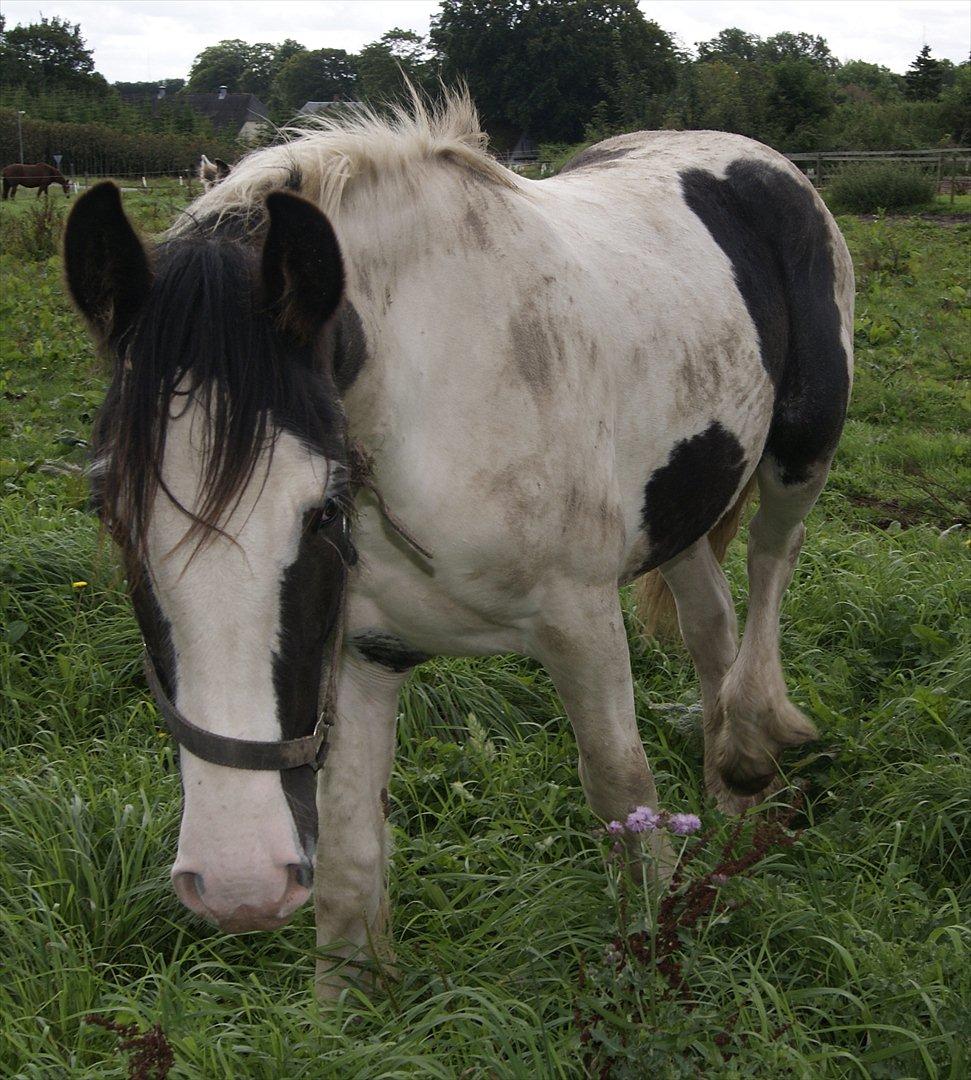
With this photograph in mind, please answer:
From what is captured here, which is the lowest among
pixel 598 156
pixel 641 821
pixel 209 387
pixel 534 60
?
pixel 641 821

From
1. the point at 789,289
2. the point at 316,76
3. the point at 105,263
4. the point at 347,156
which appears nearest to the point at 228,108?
the point at 316,76

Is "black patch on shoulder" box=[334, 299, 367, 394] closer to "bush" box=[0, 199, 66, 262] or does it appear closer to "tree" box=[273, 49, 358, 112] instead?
"bush" box=[0, 199, 66, 262]

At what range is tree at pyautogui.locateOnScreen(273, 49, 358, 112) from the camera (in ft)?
201

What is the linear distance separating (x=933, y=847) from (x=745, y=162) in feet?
7.05

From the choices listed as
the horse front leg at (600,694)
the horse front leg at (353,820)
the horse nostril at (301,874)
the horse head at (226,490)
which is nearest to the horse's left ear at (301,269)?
the horse head at (226,490)

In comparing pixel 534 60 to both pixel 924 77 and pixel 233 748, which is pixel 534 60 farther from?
pixel 233 748

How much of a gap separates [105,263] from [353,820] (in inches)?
57.8

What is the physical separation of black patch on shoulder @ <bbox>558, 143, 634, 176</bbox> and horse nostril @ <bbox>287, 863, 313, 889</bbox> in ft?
9.04

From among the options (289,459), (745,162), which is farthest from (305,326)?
(745,162)

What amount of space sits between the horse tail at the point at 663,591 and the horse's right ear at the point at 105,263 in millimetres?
2529

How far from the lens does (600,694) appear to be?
2.57m

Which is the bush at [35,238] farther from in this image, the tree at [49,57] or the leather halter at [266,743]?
the tree at [49,57]

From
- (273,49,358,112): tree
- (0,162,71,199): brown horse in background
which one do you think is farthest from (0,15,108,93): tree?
(0,162,71,199): brown horse in background

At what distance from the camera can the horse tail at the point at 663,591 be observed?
401cm
